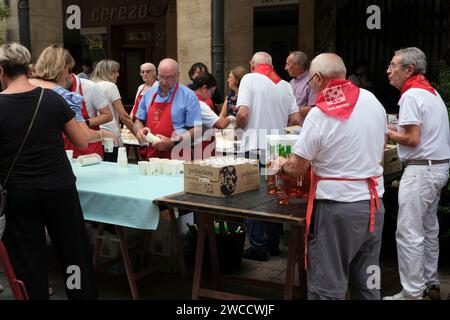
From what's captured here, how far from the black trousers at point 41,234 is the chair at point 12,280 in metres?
0.16

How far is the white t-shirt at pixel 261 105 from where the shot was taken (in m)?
5.66

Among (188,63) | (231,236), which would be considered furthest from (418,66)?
(188,63)

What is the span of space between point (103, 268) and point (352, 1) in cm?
848

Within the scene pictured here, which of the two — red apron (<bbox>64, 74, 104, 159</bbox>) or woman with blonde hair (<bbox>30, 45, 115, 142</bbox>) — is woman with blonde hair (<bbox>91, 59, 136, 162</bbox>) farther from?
woman with blonde hair (<bbox>30, 45, 115, 142</bbox>)

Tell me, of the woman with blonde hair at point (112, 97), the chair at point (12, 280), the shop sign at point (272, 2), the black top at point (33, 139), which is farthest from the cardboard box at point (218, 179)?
the shop sign at point (272, 2)

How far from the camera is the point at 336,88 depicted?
3275 millimetres

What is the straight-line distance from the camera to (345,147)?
10.7 ft

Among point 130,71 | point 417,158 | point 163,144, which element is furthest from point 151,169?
point 130,71

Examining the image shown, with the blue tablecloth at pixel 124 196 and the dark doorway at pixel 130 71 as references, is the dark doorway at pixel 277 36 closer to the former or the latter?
the dark doorway at pixel 130 71

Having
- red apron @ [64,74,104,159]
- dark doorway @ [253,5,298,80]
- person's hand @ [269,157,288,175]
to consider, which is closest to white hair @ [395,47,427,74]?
person's hand @ [269,157,288,175]

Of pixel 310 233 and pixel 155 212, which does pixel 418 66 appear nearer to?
pixel 310 233

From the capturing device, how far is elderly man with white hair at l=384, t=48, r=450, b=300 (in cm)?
427
